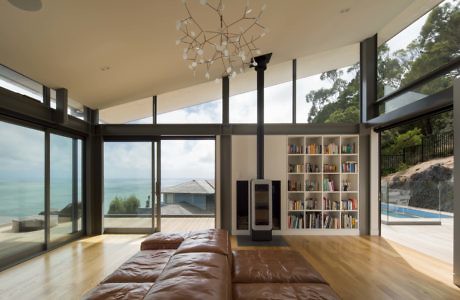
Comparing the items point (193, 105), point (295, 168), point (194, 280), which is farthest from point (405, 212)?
point (194, 280)

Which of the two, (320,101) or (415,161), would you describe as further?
(320,101)

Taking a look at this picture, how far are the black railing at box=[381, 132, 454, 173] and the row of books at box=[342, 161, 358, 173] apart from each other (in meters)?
0.56

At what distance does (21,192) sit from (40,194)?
0.37m

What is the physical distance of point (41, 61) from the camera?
135 inches

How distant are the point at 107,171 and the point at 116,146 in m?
0.60

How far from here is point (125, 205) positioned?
5.82 m

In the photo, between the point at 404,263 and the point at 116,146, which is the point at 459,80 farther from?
the point at 116,146

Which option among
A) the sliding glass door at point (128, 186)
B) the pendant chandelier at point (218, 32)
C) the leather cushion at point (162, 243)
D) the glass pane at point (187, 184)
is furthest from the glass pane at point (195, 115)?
the leather cushion at point (162, 243)

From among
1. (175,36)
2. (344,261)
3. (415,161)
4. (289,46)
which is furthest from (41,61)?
(415,161)

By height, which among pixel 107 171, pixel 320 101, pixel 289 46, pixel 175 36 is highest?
pixel 289 46

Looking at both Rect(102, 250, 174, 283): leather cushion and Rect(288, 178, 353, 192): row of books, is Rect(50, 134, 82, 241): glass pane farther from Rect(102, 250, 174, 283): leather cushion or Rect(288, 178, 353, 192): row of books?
Rect(288, 178, 353, 192): row of books

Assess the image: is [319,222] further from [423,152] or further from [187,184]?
[187,184]

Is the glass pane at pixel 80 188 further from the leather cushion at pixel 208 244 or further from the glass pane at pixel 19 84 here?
the leather cushion at pixel 208 244

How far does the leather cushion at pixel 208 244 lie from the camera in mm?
2480
